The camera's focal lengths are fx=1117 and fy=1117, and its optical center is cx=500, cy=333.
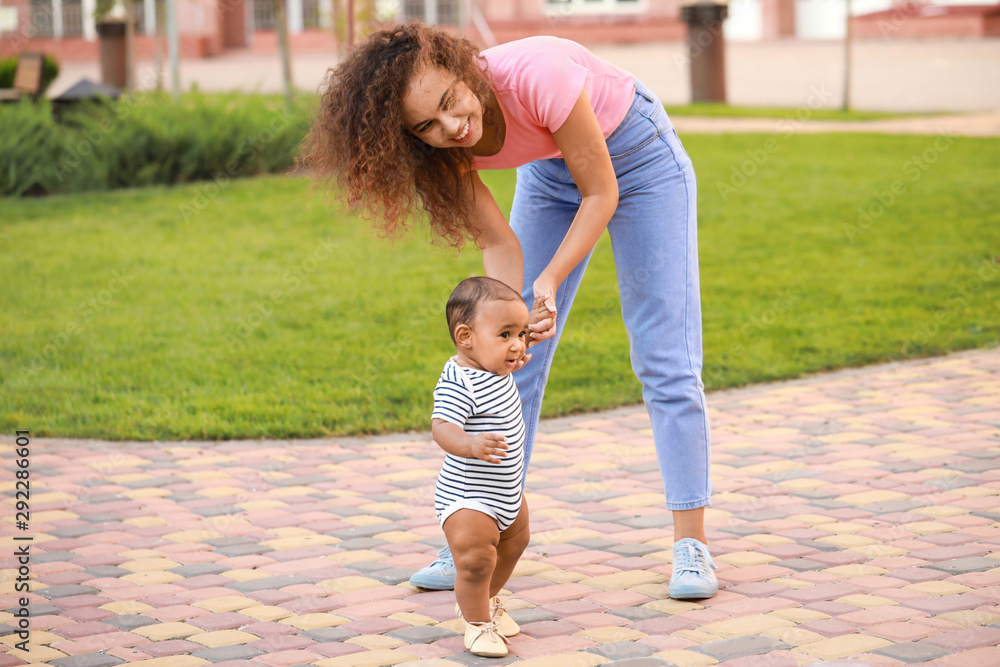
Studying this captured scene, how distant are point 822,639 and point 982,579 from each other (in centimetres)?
65

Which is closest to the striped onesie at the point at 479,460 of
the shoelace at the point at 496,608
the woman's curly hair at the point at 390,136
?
the shoelace at the point at 496,608

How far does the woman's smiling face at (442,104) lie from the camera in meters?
2.74

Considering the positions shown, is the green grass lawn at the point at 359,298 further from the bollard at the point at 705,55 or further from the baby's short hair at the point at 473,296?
the bollard at the point at 705,55

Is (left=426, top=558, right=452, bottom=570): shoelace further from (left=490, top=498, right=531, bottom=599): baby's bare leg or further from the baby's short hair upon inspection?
the baby's short hair

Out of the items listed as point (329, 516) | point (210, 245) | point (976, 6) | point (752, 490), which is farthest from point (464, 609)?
point (976, 6)

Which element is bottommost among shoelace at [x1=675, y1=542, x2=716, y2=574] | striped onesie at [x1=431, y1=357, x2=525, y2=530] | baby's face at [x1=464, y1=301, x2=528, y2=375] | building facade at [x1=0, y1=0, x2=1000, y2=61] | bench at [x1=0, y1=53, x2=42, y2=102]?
shoelace at [x1=675, y1=542, x2=716, y2=574]

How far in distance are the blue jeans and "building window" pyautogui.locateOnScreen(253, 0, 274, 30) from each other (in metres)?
33.2

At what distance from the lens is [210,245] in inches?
350

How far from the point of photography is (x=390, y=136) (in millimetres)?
2771

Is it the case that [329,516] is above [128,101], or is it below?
below

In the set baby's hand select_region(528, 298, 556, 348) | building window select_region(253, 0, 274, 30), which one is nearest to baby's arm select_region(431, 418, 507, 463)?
baby's hand select_region(528, 298, 556, 348)

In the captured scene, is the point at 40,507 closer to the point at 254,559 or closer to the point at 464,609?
the point at 254,559

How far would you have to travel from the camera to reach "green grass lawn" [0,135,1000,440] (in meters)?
5.46

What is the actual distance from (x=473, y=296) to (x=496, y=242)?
1.17 ft
